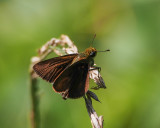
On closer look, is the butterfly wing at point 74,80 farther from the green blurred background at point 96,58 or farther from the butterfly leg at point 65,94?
the green blurred background at point 96,58

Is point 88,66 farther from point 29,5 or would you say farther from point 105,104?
point 29,5

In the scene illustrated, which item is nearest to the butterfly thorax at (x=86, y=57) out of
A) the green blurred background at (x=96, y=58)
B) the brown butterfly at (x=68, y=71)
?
the brown butterfly at (x=68, y=71)

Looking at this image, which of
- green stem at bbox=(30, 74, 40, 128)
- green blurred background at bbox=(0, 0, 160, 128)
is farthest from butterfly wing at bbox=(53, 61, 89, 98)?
green blurred background at bbox=(0, 0, 160, 128)

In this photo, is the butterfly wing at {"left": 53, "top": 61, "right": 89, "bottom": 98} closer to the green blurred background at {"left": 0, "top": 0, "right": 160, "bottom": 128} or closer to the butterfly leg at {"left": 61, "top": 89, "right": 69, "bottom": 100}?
the butterfly leg at {"left": 61, "top": 89, "right": 69, "bottom": 100}

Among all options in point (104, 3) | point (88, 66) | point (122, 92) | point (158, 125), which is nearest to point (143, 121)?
point (158, 125)

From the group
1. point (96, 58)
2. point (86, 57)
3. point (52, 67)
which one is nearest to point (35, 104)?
point (52, 67)

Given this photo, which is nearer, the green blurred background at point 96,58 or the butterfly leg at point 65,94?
the butterfly leg at point 65,94

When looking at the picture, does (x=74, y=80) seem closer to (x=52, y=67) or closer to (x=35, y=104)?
(x=52, y=67)
